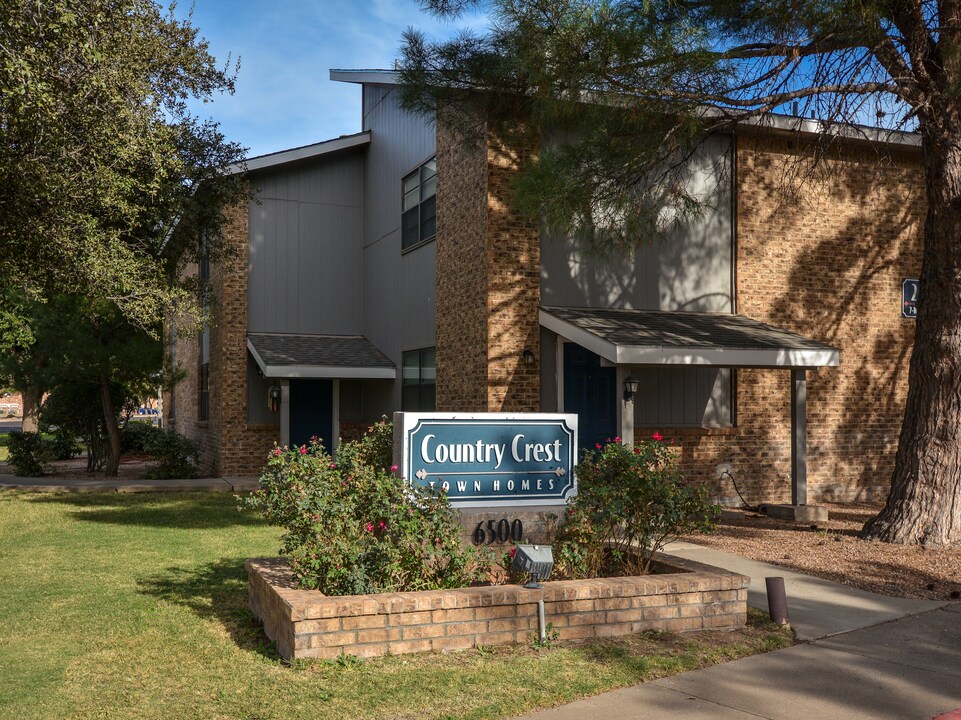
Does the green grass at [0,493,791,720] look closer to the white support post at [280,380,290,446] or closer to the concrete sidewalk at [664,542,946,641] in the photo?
the concrete sidewalk at [664,542,946,641]

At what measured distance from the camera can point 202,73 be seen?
1301cm

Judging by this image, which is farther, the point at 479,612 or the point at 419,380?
the point at 419,380

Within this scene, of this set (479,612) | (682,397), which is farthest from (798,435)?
(479,612)

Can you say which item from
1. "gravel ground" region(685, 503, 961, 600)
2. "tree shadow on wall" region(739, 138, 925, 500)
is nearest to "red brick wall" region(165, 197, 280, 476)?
"gravel ground" region(685, 503, 961, 600)

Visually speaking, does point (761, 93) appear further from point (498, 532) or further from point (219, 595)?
point (219, 595)

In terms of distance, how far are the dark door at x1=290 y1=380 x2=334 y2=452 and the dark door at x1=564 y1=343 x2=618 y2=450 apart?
22.0 feet

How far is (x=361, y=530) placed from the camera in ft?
20.4

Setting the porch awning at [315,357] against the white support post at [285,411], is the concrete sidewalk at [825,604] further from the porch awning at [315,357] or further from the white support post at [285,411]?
the white support post at [285,411]

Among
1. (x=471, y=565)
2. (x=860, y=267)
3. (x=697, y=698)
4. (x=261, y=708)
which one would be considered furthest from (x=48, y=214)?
(x=860, y=267)

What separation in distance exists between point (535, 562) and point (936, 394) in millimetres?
6407

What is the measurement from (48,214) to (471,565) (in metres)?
7.35

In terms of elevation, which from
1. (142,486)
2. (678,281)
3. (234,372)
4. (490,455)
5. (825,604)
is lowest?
(825,604)

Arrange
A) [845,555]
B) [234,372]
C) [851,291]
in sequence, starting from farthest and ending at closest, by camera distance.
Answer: [234,372], [851,291], [845,555]

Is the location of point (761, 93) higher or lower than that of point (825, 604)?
higher
